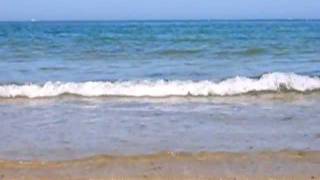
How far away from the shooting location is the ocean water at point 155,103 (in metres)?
7.89

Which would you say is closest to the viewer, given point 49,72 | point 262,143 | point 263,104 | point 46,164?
point 46,164

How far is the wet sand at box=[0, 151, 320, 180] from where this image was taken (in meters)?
6.20

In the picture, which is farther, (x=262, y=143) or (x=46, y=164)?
(x=262, y=143)

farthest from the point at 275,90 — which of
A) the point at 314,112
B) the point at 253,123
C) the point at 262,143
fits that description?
the point at 262,143

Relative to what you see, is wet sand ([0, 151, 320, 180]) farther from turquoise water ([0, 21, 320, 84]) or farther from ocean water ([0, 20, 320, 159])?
turquoise water ([0, 21, 320, 84])

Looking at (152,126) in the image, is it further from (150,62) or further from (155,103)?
(150,62)

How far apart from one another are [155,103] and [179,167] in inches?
207

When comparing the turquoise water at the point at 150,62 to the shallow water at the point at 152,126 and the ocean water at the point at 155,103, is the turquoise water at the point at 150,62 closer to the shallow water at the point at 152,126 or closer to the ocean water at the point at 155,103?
the ocean water at the point at 155,103

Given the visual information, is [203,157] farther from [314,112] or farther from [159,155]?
[314,112]

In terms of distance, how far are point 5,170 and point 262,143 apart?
10.1ft

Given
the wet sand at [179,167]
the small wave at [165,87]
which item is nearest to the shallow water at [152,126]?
the wet sand at [179,167]

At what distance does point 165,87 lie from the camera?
1377 cm

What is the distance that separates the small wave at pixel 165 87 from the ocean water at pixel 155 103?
0.07 feet

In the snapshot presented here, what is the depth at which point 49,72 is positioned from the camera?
17.1 meters
